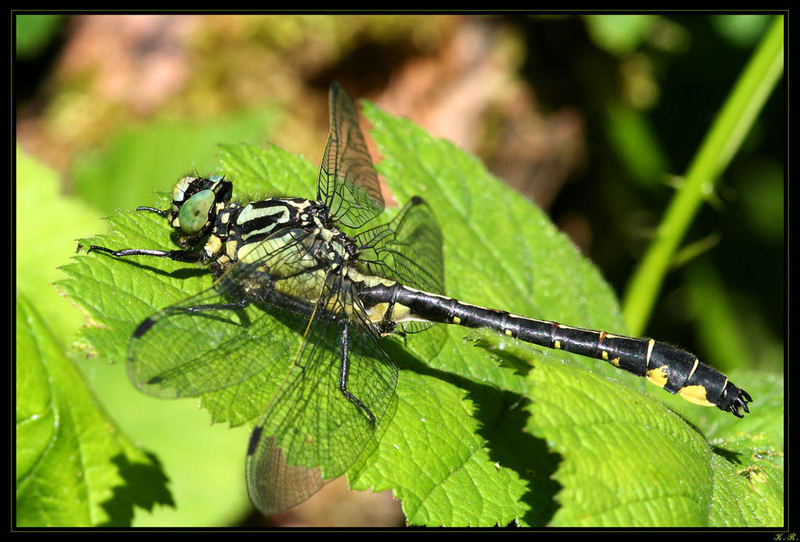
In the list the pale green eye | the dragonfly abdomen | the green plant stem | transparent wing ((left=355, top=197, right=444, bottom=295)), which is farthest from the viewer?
the green plant stem

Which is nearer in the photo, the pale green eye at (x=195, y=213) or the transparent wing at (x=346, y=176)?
the pale green eye at (x=195, y=213)

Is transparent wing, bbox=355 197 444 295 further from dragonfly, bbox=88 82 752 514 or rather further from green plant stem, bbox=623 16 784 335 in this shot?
green plant stem, bbox=623 16 784 335

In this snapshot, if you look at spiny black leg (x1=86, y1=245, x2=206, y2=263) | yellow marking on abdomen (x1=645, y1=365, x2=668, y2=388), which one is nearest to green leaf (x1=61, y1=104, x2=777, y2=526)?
spiny black leg (x1=86, y1=245, x2=206, y2=263)

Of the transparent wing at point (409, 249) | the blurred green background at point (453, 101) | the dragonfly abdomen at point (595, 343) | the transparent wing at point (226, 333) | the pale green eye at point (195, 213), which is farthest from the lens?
the blurred green background at point (453, 101)

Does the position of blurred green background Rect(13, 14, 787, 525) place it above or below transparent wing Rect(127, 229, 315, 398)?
above

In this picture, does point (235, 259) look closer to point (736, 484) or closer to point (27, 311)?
point (27, 311)

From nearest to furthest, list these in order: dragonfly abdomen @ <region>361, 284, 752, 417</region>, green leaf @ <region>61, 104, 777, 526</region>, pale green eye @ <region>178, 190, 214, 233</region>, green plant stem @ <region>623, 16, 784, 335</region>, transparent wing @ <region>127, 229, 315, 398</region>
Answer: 1. green leaf @ <region>61, 104, 777, 526</region>
2. transparent wing @ <region>127, 229, 315, 398</region>
3. pale green eye @ <region>178, 190, 214, 233</region>
4. dragonfly abdomen @ <region>361, 284, 752, 417</region>
5. green plant stem @ <region>623, 16, 784, 335</region>

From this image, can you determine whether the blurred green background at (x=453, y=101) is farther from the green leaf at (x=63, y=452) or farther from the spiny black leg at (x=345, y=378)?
the spiny black leg at (x=345, y=378)

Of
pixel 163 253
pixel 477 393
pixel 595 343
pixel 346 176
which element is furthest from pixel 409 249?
pixel 163 253

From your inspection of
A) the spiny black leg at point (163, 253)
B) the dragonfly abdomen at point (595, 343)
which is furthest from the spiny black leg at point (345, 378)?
the spiny black leg at point (163, 253)
